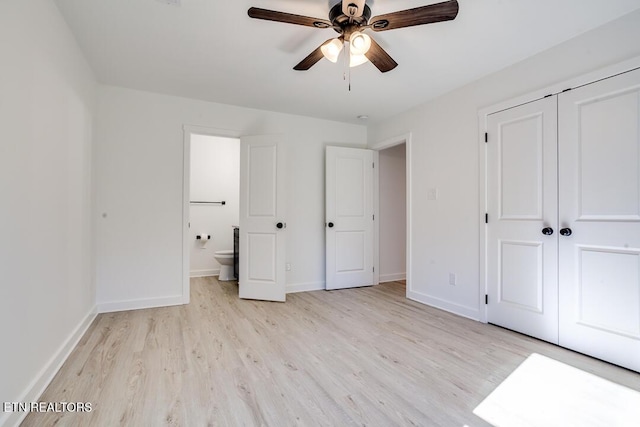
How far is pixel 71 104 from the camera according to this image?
239 centimetres

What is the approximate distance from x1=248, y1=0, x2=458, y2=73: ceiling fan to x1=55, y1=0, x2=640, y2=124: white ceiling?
18 cm

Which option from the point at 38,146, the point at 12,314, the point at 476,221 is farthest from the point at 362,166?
the point at 12,314

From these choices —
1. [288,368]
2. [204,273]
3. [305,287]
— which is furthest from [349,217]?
[204,273]

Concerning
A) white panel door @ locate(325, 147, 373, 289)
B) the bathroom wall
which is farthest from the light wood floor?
the bathroom wall

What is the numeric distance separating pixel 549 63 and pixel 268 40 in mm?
2331

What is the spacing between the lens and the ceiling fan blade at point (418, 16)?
166 centimetres

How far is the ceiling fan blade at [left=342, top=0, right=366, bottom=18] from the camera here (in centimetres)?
171

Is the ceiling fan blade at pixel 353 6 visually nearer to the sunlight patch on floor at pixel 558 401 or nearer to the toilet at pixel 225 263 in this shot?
the sunlight patch on floor at pixel 558 401

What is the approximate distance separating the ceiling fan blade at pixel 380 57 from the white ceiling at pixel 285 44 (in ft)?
0.75

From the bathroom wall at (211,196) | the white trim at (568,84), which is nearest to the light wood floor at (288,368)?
the bathroom wall at (211,196)

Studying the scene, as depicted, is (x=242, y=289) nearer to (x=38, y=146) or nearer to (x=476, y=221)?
(x=38, y=146)

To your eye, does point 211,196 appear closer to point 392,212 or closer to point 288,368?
point 392,212

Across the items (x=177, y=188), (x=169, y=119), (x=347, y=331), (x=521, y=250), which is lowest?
(x=347, y=331)

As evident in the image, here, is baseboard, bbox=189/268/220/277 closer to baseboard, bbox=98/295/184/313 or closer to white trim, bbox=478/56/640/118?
baseboard, bbox=98/295/184/313
